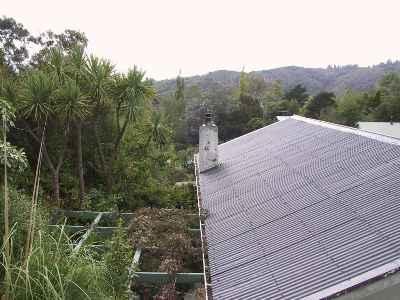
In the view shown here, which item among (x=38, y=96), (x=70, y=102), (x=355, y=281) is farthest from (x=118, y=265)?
(x=38, y=96)

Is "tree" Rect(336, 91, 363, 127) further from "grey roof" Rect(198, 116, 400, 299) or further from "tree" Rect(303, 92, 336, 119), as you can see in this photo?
"grey roof" Rect(198, 116, 400, 299)

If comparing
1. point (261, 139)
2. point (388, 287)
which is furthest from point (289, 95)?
point (388, 287)

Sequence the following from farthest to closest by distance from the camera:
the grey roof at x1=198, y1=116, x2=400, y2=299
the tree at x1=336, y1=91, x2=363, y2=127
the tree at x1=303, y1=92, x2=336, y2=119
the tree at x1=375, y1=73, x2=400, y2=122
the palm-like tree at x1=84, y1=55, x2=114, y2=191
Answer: the tree at x1=303, y1=92, x2=336, y2=119 → the tree at x1=336, y1=91, x2=363, y2=127 → the tree at x1=375, y1=73, x2=400, y2=122 → the palm-like tree at x1=84, y1=55, x2=114, y2=191 → the grey roof at x1=198, y1=116, x2=400, y2=299

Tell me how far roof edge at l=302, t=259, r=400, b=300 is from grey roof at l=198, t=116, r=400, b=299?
0.01 m

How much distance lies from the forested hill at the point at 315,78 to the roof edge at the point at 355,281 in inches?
2873

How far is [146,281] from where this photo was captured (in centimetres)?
751

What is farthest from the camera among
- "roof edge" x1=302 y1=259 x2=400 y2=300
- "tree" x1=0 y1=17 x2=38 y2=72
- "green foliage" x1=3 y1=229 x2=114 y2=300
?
"tree" x1=0 y1=17 x2=38 y2=72

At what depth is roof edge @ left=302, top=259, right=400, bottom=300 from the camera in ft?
15.4

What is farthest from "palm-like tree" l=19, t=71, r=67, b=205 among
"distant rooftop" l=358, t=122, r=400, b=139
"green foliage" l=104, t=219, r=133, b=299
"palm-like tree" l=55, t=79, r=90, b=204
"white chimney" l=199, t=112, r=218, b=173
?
"distant rooftop" l=358, t=122, r=400, b=139

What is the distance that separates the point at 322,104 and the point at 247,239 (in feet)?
153

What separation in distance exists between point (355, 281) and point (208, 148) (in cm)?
890

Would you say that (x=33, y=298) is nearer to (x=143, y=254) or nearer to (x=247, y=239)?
(x=247, y=239)

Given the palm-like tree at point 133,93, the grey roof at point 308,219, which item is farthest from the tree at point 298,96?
the grey roof at point 308,219

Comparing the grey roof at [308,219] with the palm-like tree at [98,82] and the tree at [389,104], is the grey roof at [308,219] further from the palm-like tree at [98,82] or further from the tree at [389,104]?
the tree at [389,104]
